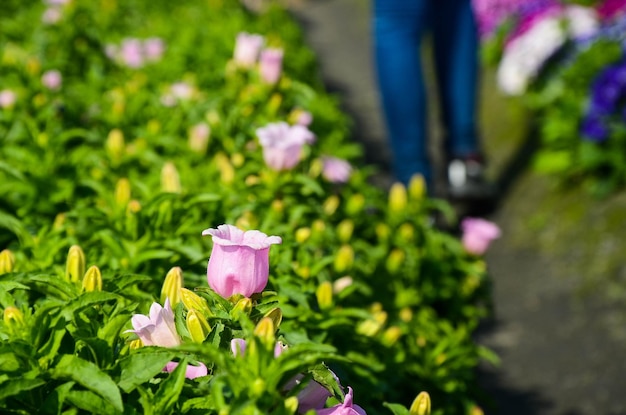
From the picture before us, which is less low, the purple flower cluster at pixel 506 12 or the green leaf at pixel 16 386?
the green leaf at pixel 16 386

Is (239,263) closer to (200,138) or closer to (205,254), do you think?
(205,254)

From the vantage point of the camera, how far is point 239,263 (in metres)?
1.36

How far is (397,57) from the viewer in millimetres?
3875

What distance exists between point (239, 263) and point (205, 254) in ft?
1.82

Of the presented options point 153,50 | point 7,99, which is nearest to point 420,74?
point 153,50

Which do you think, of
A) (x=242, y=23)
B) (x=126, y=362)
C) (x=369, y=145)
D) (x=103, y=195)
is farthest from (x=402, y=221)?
(x=369, y=145)

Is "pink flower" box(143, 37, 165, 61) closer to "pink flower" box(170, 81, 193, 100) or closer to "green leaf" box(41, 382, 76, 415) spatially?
"pink flower" box(170, 81, 193, 100)

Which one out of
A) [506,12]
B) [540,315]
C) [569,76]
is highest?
[569,76]

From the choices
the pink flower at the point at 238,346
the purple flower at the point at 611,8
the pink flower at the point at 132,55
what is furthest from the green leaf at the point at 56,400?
the purple flower at the point at 611,8

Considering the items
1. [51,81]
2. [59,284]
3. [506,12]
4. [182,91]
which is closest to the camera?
[59,284]

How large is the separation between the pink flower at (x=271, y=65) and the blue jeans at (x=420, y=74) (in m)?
0.93

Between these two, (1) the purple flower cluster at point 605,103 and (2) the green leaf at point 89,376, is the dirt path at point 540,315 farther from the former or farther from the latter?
(2) the green leaf at point 89,376

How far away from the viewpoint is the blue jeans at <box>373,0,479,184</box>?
385cm

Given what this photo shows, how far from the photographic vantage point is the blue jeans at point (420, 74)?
12.6 ft
